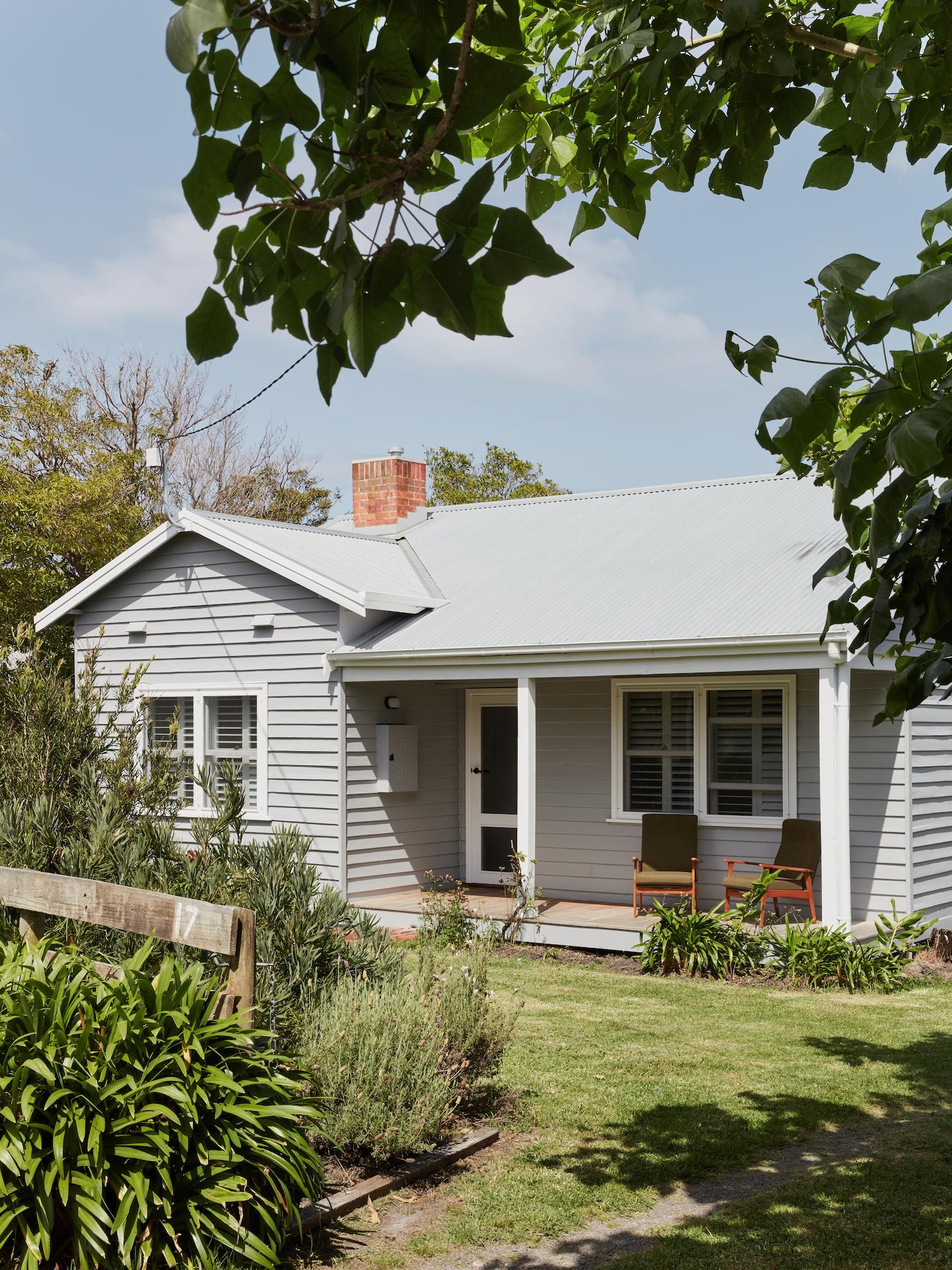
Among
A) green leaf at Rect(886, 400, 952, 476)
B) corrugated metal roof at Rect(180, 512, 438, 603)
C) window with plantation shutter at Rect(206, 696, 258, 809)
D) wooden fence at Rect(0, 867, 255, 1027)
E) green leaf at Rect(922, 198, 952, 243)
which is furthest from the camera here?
window with plantation shutter at Rect(206, 696, 258, 809)

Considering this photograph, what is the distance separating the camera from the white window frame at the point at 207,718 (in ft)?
47.6

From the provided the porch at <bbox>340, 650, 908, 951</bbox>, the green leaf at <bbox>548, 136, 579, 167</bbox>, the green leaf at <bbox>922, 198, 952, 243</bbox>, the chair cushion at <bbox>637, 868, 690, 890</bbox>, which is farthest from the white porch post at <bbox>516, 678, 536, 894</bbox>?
the green leaf at <bbox>922, 198, 952, 243</bbox>

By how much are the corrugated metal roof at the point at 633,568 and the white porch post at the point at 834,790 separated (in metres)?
0.55

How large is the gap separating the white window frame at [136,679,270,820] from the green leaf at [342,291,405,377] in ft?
41.3

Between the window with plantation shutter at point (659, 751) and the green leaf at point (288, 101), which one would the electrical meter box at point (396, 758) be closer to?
the window with plantation shutter at point (659, 751)

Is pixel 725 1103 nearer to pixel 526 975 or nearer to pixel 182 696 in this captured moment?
pixel 526 975

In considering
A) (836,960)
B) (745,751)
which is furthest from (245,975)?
(745,751)

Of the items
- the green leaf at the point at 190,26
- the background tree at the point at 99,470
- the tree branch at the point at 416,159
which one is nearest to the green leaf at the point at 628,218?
the tree branch at the point at 416,159

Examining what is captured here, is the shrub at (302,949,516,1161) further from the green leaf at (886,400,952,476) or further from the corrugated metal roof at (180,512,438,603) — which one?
the corrugated metal roof at (180,512,438,603)

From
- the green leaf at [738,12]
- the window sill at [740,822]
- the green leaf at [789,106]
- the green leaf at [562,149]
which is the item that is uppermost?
the green leaf at [562,149]

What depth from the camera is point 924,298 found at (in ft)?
6.25

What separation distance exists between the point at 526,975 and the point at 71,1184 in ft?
22.8

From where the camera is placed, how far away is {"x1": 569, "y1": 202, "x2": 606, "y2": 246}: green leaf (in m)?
3.72

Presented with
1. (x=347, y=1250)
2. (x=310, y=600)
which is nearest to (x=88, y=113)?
(x=310, y=600)
